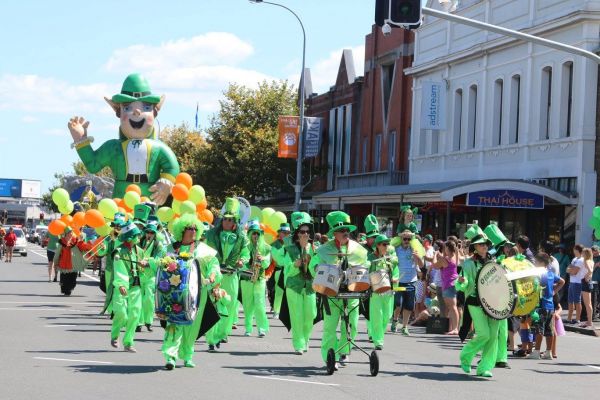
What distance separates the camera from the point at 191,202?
2111 centimetres

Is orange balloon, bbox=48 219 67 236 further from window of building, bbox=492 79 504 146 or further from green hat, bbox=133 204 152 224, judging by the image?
window of building, bbox=492 79 504 146

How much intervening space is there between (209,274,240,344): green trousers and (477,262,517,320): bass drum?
11.8 ft

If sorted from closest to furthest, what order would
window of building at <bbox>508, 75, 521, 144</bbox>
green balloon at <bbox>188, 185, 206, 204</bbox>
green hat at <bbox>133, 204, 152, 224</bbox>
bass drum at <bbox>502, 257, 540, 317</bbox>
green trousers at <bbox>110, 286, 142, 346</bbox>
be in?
bass drum at <bbox>502, 257, 540, 317</bbox> → green trousers at <bbox>110, 286, 142, 346</bbox> → green hat at <bbox>133, 204, 152, 224</bbox> → green balloon at <bbox>188, 185, 206, 204</bbox> → window of building at <bbox>508, 75, 521, 144</bbox>

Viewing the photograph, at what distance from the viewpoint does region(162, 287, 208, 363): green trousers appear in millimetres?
12852

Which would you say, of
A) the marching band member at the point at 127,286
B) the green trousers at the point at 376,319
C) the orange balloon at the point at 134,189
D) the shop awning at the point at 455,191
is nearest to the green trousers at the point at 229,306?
the marching band member at the point at 127,286

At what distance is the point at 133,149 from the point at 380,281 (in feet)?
34.5

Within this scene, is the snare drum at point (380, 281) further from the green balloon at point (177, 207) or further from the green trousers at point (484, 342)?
the green balloon at point (177, 207)

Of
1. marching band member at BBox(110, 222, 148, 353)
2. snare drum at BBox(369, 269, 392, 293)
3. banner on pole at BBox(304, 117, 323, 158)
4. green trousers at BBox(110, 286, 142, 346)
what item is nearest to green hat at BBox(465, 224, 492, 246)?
snare drum at BBox(369, 269, 392, 293)

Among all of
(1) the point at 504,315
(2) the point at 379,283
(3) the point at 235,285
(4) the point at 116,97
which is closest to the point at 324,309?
(2) the point at 379,283

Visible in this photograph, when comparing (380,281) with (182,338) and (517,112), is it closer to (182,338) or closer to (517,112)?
(182,338)

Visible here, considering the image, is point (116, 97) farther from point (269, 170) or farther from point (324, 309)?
point (269, 170)

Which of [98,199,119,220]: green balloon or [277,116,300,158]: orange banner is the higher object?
[277,116,300,158]: orange banner

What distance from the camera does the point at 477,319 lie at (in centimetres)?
1378

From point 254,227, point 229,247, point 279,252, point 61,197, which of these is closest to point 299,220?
point 279,252
